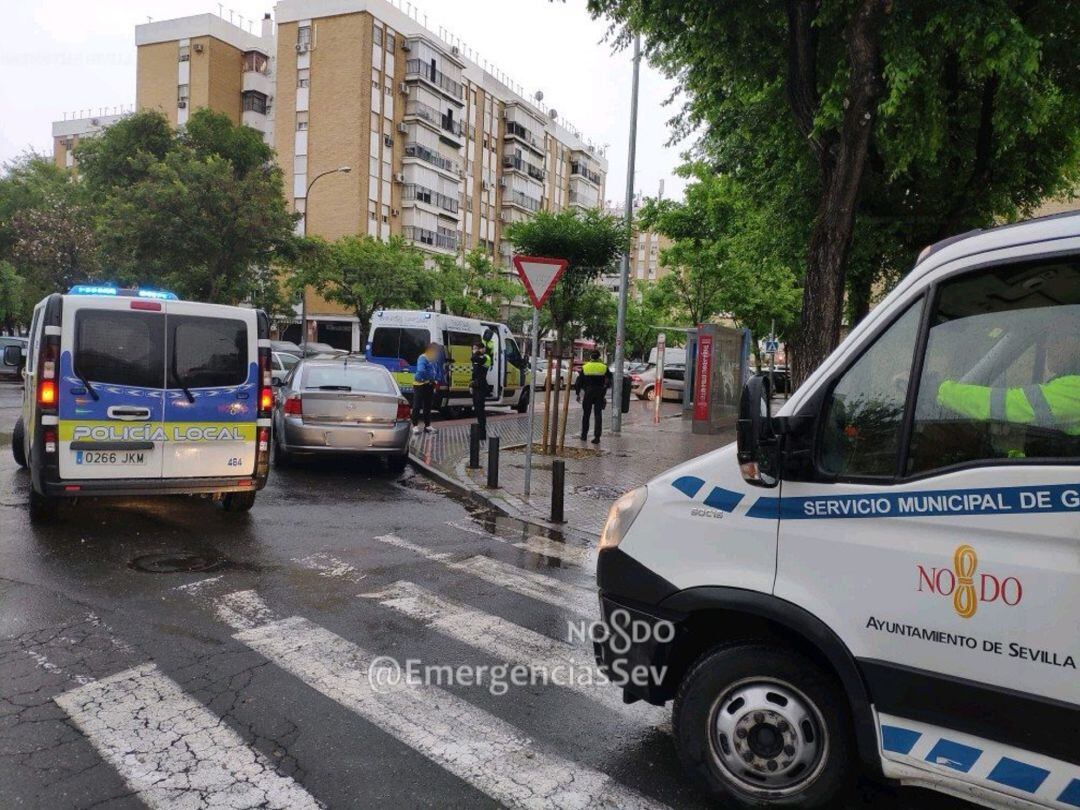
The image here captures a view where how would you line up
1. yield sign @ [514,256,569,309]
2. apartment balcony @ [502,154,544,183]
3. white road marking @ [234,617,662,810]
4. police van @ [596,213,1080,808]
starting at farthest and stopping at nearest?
apartment balcony @ [502,154,544,183], yield sign @ [514,256,569,309], white road marking @ [234,617,662,810], police van @ [596,213,1080,808]

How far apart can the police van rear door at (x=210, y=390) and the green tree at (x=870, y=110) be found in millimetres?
5672

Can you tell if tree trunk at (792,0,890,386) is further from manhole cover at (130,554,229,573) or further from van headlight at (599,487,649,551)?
manhole cover at (130,554,229,573)

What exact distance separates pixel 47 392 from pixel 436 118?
54955 mm

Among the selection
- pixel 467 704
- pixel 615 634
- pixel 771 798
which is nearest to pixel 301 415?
pixel 467 704

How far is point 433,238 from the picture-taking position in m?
58.6

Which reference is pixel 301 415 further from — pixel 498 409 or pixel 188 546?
pixel 498 409

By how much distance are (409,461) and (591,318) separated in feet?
158

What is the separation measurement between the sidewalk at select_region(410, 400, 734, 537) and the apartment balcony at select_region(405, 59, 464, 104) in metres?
41.6

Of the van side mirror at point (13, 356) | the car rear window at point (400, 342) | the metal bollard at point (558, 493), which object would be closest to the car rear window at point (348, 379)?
the van side mirror at point (13, 356)

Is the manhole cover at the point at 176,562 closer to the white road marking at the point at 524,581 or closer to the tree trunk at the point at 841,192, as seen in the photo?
the white road marking at the point at 524,581

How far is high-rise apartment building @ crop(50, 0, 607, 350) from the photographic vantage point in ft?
171

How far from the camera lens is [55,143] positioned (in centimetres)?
8069

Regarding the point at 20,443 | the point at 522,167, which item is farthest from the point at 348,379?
the point at 522,167

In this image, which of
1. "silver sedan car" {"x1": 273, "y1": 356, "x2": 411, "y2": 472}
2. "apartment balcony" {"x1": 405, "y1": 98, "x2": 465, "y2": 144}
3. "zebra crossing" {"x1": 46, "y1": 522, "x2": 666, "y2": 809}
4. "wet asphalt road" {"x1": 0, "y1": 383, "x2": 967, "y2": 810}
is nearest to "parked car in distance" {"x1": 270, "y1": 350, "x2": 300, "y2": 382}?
"silver sedan car" {"x1": 273, "y1": 356, "x2": 411, "y2": 472}
